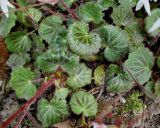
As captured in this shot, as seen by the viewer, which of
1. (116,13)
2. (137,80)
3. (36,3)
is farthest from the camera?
(36,3)

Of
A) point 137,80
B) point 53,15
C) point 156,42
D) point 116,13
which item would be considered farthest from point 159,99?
point 53,15

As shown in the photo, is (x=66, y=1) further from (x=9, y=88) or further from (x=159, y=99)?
(x=159, y=99)

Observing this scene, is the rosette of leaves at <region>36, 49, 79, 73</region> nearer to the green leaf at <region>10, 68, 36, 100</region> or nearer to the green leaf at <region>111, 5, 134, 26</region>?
the green leaf at <region>10, 68, 36, 100</region>

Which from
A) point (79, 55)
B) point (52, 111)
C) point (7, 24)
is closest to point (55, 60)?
point (79, 55)

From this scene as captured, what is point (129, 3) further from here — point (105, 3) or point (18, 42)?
point (18, 42)

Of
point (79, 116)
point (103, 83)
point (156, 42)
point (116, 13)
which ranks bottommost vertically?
point (79, 116)

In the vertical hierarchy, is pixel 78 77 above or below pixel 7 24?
below

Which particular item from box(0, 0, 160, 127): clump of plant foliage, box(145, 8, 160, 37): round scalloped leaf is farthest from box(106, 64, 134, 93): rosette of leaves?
box(145, 8, 160, 37): round scalloped leaf
